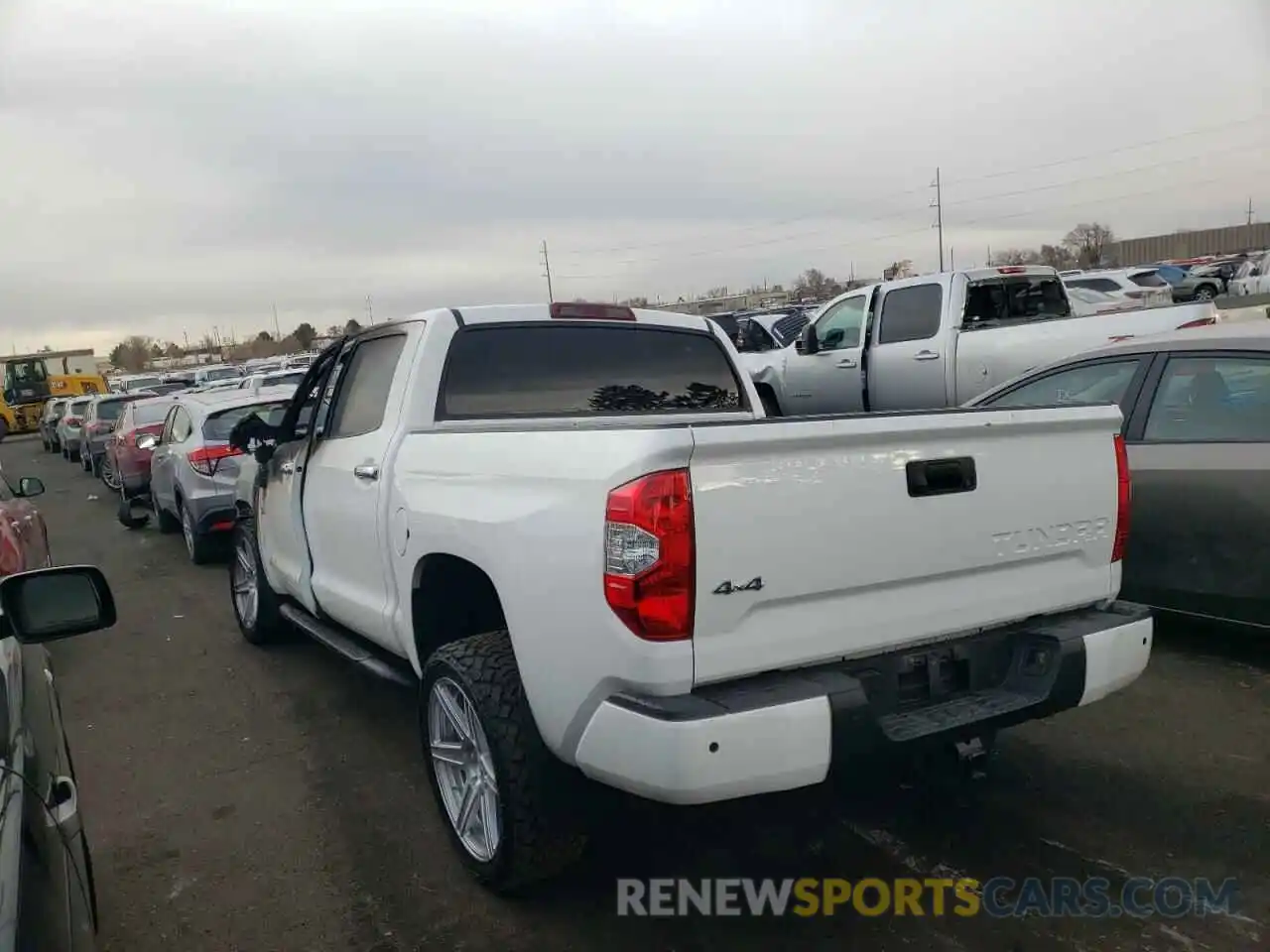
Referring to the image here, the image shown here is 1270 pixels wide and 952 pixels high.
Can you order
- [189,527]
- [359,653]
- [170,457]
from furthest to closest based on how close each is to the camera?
[170,457]
[189,527]
[359,653]

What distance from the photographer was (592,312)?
185 inches

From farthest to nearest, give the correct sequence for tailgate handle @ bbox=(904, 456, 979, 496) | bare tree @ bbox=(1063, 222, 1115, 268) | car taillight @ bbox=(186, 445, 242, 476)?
bare tree @ bbox=(1063, 222, 1115, 268)
car taillight @ bbox=(186, 445, 242, 476)
tailgate handle @ bbox=(904, 456, 979, 496)

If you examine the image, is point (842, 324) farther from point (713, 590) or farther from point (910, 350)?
point (713, 590)

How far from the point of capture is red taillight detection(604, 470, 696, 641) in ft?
8.47

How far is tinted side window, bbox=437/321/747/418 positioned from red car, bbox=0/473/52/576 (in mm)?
2055

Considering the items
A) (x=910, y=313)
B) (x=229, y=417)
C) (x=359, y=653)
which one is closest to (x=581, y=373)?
(x=359, y=653)

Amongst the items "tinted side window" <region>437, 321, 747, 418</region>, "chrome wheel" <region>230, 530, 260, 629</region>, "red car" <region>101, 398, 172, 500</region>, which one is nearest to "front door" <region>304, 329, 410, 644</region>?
"tinted side window" <region>437, 321, 747, 418</region>

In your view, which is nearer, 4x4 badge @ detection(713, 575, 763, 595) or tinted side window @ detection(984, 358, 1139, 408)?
4x4 badge @ detection(713, 575, 763, 595)

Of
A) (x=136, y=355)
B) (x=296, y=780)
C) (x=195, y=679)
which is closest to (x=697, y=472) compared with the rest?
(x=296, y=780)

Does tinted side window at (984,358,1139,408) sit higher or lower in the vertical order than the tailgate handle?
lower

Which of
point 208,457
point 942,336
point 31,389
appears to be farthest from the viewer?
point 31,389

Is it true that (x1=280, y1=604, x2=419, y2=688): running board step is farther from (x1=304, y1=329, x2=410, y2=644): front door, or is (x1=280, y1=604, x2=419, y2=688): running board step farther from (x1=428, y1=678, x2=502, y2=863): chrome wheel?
(x1=428, y1=678, x2=502, y2=863): chrome wheel

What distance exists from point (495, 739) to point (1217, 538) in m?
3.84

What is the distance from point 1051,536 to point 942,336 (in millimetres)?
7973
